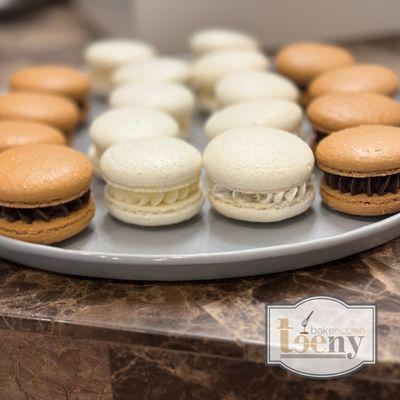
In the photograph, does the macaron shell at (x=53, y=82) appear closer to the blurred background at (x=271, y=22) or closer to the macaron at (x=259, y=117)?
the macaron at (x=259, y=117)

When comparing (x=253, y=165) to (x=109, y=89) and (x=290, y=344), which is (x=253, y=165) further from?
(x=109, y=89)

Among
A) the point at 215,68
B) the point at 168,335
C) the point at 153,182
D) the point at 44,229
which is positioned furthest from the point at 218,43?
the point at 168,335

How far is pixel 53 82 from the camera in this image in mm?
1427

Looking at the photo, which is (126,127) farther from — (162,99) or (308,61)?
(308,61)

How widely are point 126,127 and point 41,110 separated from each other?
8.5 inches

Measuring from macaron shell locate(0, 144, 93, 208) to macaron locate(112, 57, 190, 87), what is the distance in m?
0.51

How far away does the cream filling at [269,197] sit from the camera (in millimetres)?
961

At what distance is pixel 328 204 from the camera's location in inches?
39.5

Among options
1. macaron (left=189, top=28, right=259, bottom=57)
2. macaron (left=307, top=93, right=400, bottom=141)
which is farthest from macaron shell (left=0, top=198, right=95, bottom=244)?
macaron (left=189, top=28, right=259, bottom=57)

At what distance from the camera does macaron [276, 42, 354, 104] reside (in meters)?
1.48

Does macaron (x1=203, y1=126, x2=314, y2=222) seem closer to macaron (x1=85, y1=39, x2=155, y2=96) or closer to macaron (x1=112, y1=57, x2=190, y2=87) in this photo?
macaron (x1=112, y1=57, x2=190, y2=87)

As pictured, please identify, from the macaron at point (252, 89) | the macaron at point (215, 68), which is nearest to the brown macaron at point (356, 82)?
the macaron at point (252, 89)

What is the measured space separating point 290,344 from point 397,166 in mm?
336

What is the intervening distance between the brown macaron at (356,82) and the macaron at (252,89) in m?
0.06
